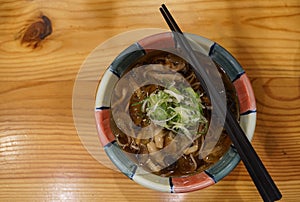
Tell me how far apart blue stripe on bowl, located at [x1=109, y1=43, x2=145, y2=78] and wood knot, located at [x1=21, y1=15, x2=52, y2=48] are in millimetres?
307

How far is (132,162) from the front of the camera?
1.07 m

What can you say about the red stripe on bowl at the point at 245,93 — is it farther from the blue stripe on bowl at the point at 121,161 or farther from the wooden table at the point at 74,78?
the blue stripe on bowl at the point at 121,161

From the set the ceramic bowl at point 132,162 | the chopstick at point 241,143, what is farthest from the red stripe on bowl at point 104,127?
the chopstick at point 241,143

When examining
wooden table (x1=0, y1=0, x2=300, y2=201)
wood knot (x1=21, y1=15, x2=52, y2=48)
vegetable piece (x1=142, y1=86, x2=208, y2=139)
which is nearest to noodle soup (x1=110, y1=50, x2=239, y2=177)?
vegetable piece (x1=142, y1=86, x2=208, y2=139)

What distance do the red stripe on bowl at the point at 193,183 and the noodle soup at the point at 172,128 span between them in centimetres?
4

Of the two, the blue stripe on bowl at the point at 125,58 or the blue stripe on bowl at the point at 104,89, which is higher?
the blue stripe on bowl at the point at 125,58

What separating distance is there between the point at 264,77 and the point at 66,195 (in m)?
0.64

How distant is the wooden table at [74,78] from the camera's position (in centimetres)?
120

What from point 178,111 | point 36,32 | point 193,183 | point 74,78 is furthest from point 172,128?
point 36,32

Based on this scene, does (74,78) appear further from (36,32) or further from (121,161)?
(121,161)

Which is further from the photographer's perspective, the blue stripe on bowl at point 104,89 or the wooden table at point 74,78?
the wooden table at point 74,78

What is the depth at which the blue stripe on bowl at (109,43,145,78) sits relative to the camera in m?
1.08

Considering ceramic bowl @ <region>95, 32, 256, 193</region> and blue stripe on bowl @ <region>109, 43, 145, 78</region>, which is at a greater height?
blue stripe on bowl @ <region>109, 43, 145, 78</region>

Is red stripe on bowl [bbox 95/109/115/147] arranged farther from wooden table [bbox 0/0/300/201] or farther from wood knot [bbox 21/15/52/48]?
wood knot [bbox 21/15/52/48]
